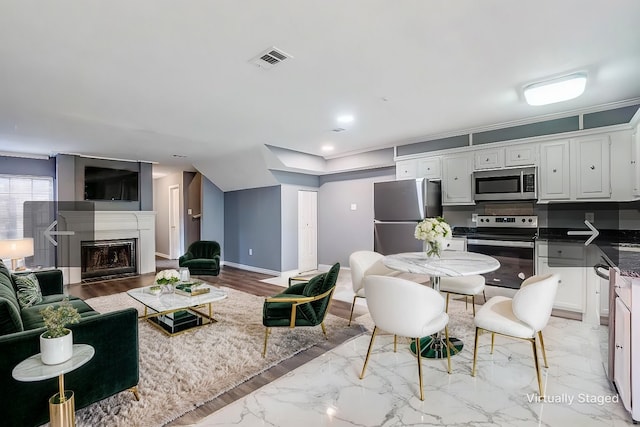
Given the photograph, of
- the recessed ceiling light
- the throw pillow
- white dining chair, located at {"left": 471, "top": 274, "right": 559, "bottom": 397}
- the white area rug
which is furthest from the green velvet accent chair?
the throw pillow

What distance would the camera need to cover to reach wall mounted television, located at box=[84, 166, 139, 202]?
20.0ft

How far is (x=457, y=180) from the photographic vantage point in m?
4.62

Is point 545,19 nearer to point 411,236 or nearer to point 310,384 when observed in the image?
point 310,384

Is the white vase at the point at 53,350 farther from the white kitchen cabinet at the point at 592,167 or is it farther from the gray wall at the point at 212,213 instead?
the gray wall at the point at 212,213

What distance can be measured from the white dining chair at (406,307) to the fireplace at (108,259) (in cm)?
606

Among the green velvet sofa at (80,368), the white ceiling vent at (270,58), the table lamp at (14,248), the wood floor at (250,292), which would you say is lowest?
the wood floor at (250,292)

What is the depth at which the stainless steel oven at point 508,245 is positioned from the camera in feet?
12.8

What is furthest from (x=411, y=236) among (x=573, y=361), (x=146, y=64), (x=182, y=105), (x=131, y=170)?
(x=131, y=170)

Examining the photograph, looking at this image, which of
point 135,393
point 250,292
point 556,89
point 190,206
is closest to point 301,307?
point 135,393

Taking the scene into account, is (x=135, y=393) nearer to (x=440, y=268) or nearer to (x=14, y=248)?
(x=440, y=268)

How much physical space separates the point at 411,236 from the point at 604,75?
2.88 m

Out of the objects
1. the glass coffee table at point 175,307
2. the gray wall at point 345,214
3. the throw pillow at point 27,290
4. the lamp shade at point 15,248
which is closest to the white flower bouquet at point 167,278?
the glass coffee table at point 175,307

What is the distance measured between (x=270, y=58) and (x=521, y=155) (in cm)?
348

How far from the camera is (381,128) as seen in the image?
174 inches
